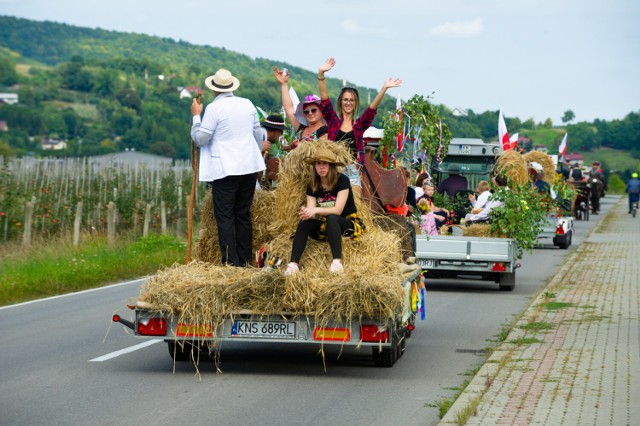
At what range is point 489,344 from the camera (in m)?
12.2

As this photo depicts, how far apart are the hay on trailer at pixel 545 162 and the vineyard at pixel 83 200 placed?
973cm

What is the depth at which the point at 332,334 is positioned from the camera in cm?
934

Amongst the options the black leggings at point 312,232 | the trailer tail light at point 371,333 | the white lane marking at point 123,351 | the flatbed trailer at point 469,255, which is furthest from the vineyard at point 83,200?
the trailer tail light at point 371,333

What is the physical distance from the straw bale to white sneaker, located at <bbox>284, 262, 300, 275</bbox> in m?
11.2

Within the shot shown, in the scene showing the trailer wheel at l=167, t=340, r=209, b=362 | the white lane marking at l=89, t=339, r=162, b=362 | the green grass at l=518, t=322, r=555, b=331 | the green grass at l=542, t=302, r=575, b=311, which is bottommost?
the white lane marking at l=89, t=339, r=162, b=362

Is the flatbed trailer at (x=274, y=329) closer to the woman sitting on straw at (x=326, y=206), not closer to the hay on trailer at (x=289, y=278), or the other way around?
the hay on trailer at (x=289, y=278)

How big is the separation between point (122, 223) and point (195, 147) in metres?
18.3

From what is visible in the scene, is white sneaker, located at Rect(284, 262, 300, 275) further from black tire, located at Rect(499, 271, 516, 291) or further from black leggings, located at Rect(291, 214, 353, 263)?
black tire, located at Rect(499, 271, 516, 291)

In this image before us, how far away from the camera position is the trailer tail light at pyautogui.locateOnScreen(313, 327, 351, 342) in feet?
30.6

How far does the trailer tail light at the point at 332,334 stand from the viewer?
30.6 feet

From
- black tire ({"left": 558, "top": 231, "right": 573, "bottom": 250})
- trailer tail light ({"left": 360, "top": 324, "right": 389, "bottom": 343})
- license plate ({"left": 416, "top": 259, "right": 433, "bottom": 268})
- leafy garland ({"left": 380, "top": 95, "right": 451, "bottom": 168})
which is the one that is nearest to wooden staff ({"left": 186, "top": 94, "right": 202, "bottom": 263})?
trailer tail light ({"left": 360, "top": 324, "right": 389, "bottom": 343})

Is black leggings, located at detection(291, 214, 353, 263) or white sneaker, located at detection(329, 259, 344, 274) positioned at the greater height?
black leggings, located at detection(291, 214, 353, 263)

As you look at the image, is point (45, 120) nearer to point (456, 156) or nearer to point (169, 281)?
point (456, 156)

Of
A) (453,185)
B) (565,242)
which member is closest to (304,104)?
(453,185)
